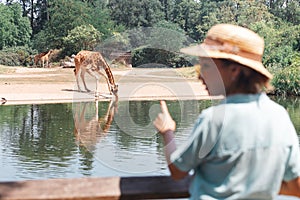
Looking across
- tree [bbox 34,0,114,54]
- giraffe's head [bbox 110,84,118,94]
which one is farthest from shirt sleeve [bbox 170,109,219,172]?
tree [bbox 34,0,114,54]

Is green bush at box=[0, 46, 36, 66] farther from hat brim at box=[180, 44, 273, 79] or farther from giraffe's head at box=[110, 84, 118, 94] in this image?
hat brim at box=[180, 44, 273, 79]

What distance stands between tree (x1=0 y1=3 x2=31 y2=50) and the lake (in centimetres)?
1855

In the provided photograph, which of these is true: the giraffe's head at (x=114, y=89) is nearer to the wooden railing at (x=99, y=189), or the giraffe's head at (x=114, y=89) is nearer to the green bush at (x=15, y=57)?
the green bush at (x=15, y=57)

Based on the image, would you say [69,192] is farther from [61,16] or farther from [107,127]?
[61,16]

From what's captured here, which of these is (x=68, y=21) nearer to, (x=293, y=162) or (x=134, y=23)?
(x=134, y=23)

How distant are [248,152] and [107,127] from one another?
792 centimetres

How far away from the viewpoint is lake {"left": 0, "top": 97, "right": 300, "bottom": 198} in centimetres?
598

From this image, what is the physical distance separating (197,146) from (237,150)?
10 centimetres

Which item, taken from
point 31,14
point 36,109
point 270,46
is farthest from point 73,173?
point 31,14

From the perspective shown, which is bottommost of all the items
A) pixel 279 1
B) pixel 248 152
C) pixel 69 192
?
pixel 69 192

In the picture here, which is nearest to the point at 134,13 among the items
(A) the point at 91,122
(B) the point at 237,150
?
(A) the point at 91,122

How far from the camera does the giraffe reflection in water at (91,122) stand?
320 inches

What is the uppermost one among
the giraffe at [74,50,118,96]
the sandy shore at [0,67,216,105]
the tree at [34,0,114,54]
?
the tree at [34,0,114,54]

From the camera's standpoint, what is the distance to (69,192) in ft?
4.93
